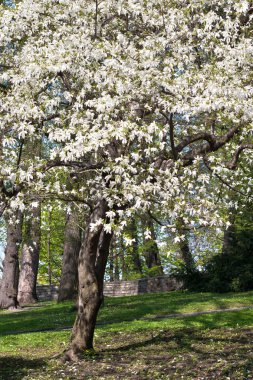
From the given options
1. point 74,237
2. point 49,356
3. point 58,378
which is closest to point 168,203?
point 58,378

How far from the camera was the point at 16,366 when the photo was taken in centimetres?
1533

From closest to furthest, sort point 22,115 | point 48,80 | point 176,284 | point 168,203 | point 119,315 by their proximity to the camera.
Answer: point 168,203 → point 22,115 → point 48,80 → point 119,315 → point 176,284

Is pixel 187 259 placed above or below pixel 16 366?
above

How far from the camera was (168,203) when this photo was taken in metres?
12.6

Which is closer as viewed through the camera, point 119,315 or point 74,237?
point 119,315

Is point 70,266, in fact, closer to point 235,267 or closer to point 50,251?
point 235,267

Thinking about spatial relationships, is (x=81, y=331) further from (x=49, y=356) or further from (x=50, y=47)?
(x=50, y=47)

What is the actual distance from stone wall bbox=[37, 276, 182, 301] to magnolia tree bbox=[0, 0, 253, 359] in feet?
74.5

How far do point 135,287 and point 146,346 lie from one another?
79.5 feet

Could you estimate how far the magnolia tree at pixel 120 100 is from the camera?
12.5 meters

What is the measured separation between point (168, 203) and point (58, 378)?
4.75 m

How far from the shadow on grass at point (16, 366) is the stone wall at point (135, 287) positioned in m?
21.0

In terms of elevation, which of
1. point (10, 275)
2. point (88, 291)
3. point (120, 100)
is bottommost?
point (88, 291)

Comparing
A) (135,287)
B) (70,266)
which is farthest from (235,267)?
(135,287)
